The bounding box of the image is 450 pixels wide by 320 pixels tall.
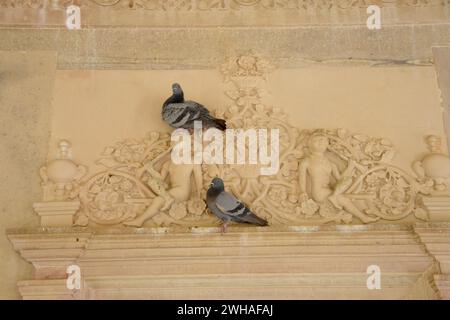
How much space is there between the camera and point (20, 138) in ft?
16.8

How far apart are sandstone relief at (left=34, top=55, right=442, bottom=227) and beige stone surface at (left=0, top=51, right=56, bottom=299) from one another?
16 cm

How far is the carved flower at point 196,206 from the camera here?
190 inches

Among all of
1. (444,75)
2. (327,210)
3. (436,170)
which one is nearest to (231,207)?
(327,210)

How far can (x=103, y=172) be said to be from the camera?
16.4 ft

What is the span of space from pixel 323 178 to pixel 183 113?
98cm

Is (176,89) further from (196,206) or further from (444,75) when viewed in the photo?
(444,75)

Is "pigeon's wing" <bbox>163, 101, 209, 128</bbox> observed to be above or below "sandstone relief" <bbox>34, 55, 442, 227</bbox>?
above

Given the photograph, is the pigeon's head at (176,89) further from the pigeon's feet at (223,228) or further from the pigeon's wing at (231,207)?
the pigeon's feet at (223,228)

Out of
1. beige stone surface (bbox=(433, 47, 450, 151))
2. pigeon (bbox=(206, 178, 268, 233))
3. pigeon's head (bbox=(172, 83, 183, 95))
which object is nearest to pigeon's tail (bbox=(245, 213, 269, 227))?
pigeon (bbox=(206, 178, 268, 233))

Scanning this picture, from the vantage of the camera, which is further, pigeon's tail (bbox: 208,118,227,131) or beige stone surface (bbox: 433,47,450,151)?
beige stone surface (bbox: 433,47,450,151)

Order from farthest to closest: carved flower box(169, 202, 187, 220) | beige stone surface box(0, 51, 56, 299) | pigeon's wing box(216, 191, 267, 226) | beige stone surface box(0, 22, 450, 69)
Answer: beige stone surface box(0, 22, 450, 69) < carved flower box(169, 202, 187, 220) < beige stone surface box(0, 51, 56, 299) < pigeon's wing box(216, 191, 267, 226)

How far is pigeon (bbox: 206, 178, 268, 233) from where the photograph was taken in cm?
461

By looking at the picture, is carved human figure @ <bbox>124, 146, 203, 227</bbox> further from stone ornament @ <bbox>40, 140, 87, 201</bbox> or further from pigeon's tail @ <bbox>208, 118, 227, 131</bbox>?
stone ornament @ <bbox>40, 140, 87, 201</bbox>

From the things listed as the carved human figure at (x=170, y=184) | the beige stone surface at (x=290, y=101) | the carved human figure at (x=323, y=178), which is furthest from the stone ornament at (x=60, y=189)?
the carved human figure at (x=323, y=178)
